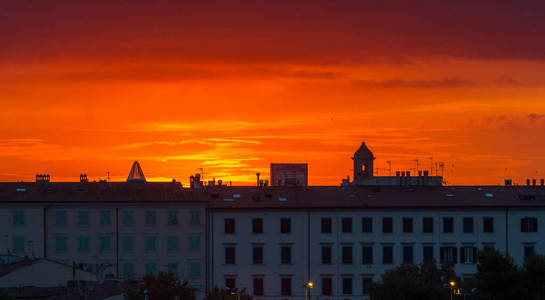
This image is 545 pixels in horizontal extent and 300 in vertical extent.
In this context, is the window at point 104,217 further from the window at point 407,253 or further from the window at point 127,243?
the window at point 407,253

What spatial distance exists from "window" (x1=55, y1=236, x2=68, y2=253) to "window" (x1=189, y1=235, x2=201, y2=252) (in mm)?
11881

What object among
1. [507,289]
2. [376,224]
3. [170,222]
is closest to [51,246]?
[170,222]

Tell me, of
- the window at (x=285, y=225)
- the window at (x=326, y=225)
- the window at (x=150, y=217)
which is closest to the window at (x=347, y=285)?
the window at (x=326, y=225)

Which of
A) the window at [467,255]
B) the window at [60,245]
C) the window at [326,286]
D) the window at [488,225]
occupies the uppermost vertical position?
the window at [488,225]

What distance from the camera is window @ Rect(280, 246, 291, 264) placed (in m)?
112

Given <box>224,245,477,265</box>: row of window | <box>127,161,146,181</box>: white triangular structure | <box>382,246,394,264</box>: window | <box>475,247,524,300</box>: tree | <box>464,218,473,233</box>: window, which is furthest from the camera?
<box>127,161,146,181</box>: white triangular structure

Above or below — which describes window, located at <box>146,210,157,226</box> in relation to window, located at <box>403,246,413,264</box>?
above

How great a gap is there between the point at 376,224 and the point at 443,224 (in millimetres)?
6654

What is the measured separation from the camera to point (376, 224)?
11262 cm

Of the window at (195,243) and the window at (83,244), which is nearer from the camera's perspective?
the window at (83,244)

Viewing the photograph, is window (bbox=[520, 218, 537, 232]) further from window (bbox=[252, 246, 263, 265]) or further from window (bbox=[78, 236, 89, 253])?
window (bbox=[78, 236, 89, 253])

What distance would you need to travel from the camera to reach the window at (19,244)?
10875 cm

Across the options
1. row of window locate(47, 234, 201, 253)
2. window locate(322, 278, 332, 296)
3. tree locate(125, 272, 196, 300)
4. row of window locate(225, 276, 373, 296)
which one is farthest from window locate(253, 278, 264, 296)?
tree locate(125, 272, 196, 300)

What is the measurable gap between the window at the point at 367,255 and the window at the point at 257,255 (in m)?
9.85
